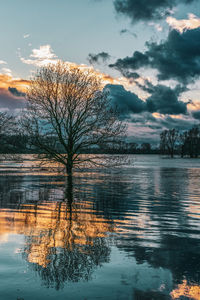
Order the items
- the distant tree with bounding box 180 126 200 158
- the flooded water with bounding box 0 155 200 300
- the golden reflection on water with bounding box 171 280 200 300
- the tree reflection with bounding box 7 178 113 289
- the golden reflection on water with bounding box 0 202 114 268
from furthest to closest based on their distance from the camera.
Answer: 1. the distant tree with bounding box 180 126 200 158
2. the golden reflection on water with bounding box 0 202 114 268
3. the tree reflection with bounding box 7 178 113 289
4. the flooded water with bounding box 0 155 200 300
5. the golden reflection on water with bounding box 171 280 200 300

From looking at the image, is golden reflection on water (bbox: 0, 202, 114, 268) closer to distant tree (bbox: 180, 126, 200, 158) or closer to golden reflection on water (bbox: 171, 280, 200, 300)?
golden reflection on water (bbox: 171, 280, 200, 300)

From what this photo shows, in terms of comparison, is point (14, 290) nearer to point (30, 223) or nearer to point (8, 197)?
point (30, 223)

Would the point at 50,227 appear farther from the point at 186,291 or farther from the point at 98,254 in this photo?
the point at 186,291

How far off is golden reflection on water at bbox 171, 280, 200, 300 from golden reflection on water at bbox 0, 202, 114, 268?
2.68 meters

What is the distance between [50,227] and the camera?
10.1 m

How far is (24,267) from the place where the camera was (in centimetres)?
638

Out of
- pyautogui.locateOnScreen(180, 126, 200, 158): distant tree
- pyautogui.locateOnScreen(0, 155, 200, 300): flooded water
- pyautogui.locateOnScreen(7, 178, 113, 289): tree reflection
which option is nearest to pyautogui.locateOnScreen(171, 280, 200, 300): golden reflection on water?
pyautogui.locateOnScreen(0, 155, 200, 300): flooded water

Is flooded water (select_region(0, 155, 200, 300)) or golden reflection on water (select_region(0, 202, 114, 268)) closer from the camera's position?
flooded water (select_region(0, 155, 200, 300))

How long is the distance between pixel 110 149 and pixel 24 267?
1023 inches

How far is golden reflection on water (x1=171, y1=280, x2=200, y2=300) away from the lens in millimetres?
5145

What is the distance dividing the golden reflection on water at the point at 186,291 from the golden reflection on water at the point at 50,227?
2677mm

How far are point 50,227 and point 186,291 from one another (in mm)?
5635

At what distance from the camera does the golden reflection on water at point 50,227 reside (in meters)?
7.81

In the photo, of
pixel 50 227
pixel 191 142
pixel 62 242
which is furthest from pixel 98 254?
pixel 191 142
